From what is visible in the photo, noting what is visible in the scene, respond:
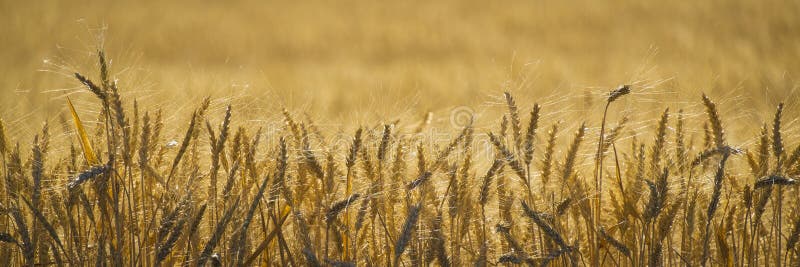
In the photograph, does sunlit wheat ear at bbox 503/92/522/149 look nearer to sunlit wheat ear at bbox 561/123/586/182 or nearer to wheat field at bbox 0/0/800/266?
wheat field at bbox 0/0/800/266

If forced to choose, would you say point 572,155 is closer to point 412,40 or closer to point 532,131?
point 532,131

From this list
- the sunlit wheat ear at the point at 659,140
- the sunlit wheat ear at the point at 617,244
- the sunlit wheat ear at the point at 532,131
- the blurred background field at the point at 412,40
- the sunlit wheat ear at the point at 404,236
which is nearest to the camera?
the sunlit wheat ear at the point at 404,236

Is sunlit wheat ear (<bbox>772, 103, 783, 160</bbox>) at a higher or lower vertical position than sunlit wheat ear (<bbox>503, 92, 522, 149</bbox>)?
lower

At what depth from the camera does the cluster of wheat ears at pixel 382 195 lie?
1547 mm

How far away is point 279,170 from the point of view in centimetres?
155

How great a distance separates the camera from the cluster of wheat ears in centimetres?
155

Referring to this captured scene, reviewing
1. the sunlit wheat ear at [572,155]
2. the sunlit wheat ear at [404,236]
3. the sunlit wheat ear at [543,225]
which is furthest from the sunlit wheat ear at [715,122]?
the sunlit wheat ear at [404,236]

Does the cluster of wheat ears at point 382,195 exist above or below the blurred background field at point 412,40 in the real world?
below

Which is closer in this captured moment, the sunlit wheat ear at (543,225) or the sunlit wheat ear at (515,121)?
the sunlit wheat ear at (543,225)

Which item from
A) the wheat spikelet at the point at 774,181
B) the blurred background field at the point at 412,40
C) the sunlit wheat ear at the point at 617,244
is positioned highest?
the blurred background field at the point at 412,40

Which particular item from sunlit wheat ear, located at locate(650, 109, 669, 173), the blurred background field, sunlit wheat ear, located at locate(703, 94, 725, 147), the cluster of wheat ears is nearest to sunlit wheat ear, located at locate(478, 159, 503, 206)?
the cluster of wheat ears

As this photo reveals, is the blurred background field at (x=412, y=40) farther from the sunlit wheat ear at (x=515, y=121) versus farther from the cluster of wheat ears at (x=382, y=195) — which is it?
the sunlit wheat ear at (x=515, y=121)

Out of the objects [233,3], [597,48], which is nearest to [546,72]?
[597,48]

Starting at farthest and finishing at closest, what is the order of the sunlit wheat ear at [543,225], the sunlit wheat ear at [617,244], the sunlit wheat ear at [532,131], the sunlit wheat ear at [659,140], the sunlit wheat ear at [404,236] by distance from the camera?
the sunlit wheat ear at [659,140] → the sunlit wheat ear at [532,131] → the sunlit wheat ear at [617,244] → the sunlit wheat ear at [543,225] → the sunlit wheat ear at [404,236]
